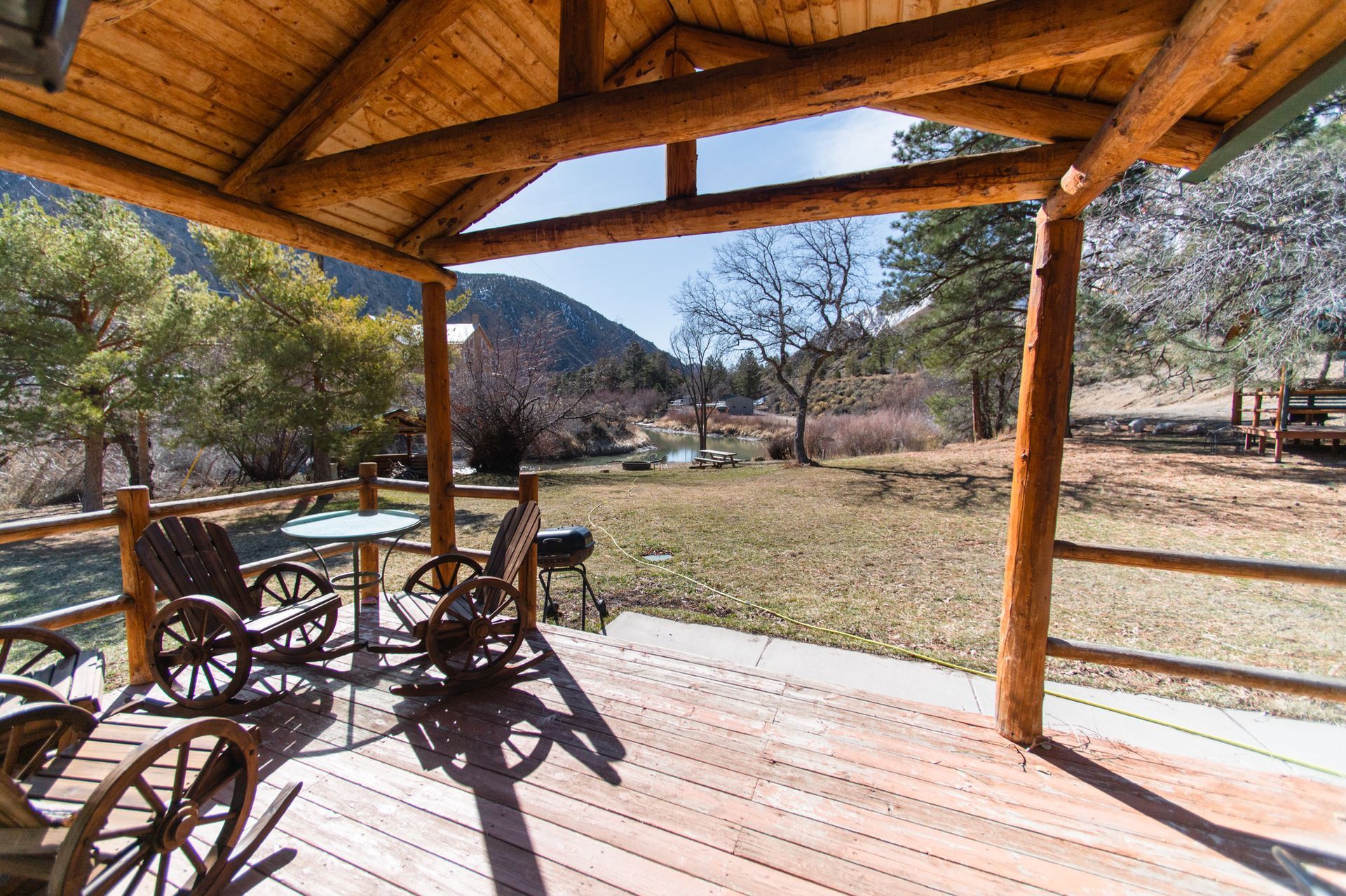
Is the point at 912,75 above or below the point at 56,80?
above

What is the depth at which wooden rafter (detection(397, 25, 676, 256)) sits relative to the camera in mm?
3094

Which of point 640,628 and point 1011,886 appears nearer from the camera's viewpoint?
point 1011,886

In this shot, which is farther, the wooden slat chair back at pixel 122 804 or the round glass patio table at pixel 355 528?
the round glass patio table at pixel 355 528

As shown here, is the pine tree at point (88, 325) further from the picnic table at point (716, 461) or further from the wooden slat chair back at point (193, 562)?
the picnic table at point (716, 461)

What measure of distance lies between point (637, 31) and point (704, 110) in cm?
167

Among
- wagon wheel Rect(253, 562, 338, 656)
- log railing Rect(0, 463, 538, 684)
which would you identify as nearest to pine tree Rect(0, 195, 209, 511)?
log railing Rect(0, 463, 538, 684)

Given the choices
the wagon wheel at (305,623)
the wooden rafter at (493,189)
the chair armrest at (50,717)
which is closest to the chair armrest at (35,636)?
the chair armrest at (50,717)

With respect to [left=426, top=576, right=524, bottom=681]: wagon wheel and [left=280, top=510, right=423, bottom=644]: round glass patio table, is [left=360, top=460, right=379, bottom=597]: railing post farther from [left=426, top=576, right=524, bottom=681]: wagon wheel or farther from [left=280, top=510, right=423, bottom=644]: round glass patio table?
[left=426, top=576, right=524, bottom=681]: wagon wheel

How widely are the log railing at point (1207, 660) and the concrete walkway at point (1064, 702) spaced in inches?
19.6

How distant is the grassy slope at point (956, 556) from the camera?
13.2 feet

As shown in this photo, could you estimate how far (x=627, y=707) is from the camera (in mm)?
2512

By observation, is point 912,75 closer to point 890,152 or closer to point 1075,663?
point 1075,663

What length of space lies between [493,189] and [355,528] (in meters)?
2.20

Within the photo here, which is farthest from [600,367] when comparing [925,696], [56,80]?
[56,80]
